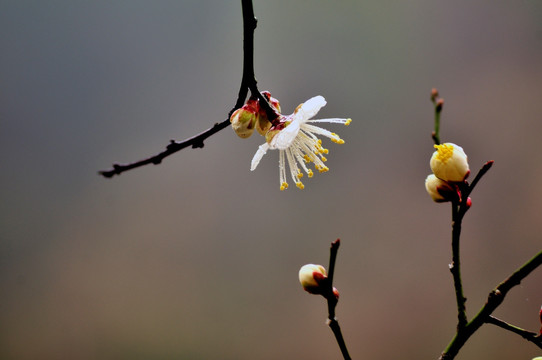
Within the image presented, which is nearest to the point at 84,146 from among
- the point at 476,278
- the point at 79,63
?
the point at 79,63

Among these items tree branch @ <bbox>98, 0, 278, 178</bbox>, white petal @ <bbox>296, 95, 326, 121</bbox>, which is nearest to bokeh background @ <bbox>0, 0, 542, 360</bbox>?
white petal @ <bbox>296, 95, 326, 121</bbox>

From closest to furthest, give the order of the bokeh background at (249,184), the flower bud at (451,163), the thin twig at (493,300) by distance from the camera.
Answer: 1. the thin twig at (493,300)
2. the flower bud at (451,163)
3. the bokeh background at (249,184)

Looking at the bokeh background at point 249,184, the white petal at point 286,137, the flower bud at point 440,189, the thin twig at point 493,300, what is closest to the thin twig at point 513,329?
the thin twig at point 493,300

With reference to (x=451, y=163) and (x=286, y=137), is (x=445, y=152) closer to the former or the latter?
(x=451, y=163)

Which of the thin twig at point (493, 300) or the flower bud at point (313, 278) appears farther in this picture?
the flower bud at point (313, 278)

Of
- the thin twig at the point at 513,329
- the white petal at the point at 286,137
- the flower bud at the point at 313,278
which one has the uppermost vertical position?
the white petal at the point at 286,137

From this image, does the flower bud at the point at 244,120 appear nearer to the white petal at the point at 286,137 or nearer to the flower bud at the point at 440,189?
the white petal at the point at 286,137

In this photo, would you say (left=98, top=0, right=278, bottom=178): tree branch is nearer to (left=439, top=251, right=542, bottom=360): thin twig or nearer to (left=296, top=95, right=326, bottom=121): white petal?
(left=296, top=95, right=326, bottom=121): white petal
